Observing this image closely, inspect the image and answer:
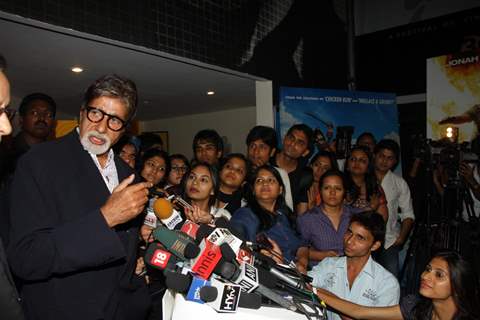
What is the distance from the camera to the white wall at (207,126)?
24.7 feet

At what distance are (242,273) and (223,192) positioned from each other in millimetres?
1639

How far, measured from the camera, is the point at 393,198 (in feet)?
11.3

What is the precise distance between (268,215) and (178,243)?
1.19m

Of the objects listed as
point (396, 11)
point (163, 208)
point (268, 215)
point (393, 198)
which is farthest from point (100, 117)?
point (396, 11)

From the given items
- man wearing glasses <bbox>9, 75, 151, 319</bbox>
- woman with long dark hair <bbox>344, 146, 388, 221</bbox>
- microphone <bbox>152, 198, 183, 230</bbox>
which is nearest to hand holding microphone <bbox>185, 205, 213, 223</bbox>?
microphone <bbox>152, 198, 183, 230</bbox>

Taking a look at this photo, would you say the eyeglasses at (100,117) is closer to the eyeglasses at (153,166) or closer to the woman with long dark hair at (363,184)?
the eyeglasses at (153,166)

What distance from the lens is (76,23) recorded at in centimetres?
241

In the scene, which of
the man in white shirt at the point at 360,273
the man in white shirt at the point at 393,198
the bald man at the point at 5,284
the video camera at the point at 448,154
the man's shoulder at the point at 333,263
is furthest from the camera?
the video camera at the point at 448,154

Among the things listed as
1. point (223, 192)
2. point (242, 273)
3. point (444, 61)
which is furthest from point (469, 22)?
point (242, 273)

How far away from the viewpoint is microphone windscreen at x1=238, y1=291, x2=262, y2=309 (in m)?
1.08

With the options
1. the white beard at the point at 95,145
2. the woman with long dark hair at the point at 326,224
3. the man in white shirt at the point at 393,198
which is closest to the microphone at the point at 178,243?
the white beard at the point at 95,145

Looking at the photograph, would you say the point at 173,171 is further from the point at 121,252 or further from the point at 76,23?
the point at 121,252

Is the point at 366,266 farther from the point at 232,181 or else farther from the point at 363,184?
the point at 363,184

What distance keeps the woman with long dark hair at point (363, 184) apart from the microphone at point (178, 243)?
88.0 inches
